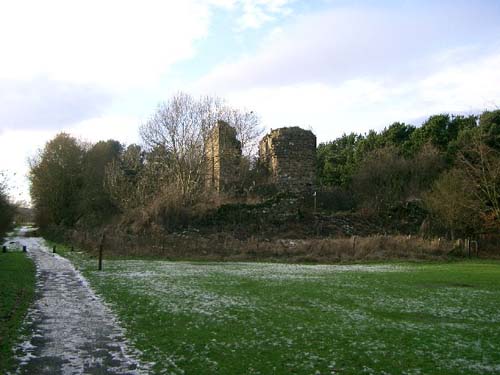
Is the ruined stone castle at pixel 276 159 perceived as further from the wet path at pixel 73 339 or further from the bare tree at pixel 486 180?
the wet path at pixel 73 339

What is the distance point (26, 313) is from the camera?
33.3 ft

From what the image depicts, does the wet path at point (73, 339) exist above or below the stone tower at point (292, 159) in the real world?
Answer: below

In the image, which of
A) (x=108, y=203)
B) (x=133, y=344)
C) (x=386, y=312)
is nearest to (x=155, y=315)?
(x=133, y=344)

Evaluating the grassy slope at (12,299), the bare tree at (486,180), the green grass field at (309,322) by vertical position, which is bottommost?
the green grass field at (309,322)

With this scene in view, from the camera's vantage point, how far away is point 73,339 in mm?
8188

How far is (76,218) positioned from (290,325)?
42.7 m

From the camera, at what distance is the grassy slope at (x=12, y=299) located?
7.60 meters

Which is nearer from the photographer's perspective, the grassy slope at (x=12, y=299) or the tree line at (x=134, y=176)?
the grassy slope at (x=12, y=299)

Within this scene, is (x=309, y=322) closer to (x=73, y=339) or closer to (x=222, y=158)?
(x=73, y=339)

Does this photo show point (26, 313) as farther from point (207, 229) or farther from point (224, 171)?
point (224, 171)

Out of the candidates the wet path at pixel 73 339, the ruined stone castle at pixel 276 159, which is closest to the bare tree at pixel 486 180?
the ruined stone castle at pixel 276 159

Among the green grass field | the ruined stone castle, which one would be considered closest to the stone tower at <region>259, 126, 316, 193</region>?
the ruined stone castle

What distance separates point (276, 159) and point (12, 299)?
25615 mm

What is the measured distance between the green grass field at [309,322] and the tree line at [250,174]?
13658 millimetres
